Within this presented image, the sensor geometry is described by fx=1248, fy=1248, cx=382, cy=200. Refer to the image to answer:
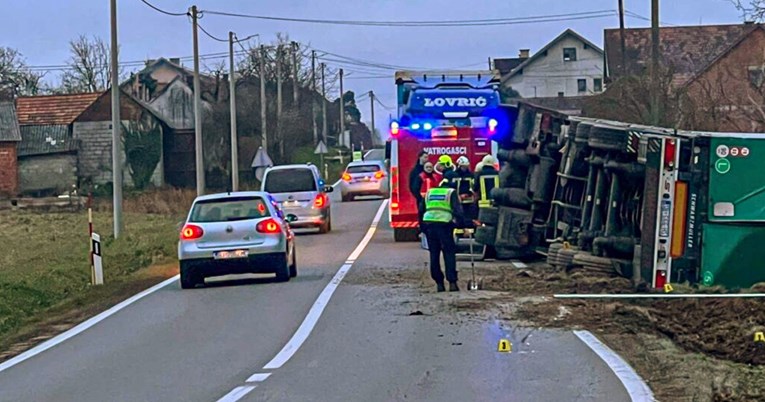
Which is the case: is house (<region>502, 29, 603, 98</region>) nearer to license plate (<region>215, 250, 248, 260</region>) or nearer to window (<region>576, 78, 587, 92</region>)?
window (<region>576, 78, 587, 92</region>)

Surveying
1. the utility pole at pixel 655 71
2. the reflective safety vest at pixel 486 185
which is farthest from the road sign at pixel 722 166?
the utility pole at pixel 655 71

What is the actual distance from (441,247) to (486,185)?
6.17 meters

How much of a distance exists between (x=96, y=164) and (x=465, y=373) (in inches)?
2608

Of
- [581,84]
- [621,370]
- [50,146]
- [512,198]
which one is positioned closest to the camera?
[621,370]

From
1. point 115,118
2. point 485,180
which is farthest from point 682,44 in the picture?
point 485,180

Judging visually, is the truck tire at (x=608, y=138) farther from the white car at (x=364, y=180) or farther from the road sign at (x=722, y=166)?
the white car at (x=364, y=180)

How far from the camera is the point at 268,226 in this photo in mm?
19312

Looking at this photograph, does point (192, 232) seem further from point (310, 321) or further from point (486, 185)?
point (486, 185)

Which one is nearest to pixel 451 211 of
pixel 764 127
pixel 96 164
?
pixel 764 127

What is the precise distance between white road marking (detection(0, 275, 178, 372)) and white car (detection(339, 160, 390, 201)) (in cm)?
2909

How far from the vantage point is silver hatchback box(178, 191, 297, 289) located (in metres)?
19.1

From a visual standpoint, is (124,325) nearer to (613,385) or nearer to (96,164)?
(613,385)

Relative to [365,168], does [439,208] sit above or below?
above

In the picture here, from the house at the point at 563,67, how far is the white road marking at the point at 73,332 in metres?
85.1
